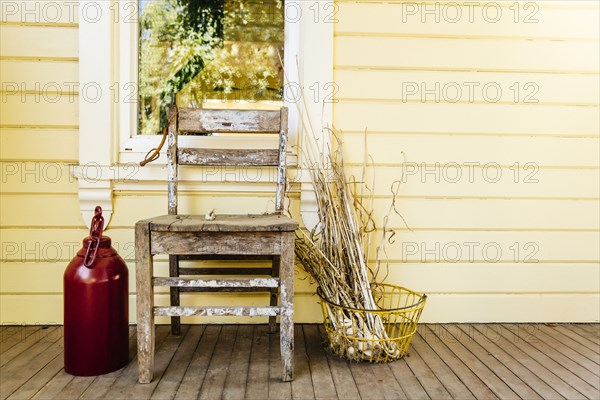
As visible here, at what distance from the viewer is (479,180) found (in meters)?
2.55

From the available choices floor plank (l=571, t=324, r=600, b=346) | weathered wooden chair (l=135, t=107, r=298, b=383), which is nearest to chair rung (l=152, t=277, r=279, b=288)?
weathered wooden chair (l=135, t=107, r=298, b=383)

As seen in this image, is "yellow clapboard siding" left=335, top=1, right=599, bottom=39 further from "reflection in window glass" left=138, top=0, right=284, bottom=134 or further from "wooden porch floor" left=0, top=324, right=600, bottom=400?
"wooden porch floor" left=0, top=324, right=600, bottom=400

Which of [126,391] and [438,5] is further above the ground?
[438,5]

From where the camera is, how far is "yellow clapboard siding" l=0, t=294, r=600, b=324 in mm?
2480

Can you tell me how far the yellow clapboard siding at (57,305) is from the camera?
8.12 ft

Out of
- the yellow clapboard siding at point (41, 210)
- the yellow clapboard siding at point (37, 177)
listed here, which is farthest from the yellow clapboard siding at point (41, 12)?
the yellow clapboard siding at point (41, 210)

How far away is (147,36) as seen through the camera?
2566mm

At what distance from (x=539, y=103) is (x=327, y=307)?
5.24 ft

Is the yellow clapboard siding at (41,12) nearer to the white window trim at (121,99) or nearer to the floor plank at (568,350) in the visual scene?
the white window trim at (121,99)

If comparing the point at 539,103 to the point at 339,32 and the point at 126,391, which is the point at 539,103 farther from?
the point at 126,391

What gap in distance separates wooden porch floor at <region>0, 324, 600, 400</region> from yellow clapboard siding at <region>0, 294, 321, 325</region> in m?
0.05

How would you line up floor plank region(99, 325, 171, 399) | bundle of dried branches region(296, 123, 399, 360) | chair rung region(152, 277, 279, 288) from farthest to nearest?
1. bundle of dried branches region(296, 123, 399, 360)
2. chair rung region(152, 277, 279, 288)
3. floor plank region(99, 325, 171, 399)

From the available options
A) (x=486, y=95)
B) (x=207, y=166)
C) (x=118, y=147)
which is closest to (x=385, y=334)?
(x=207, y=166)

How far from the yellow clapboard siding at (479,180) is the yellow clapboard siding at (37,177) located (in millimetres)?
1468
